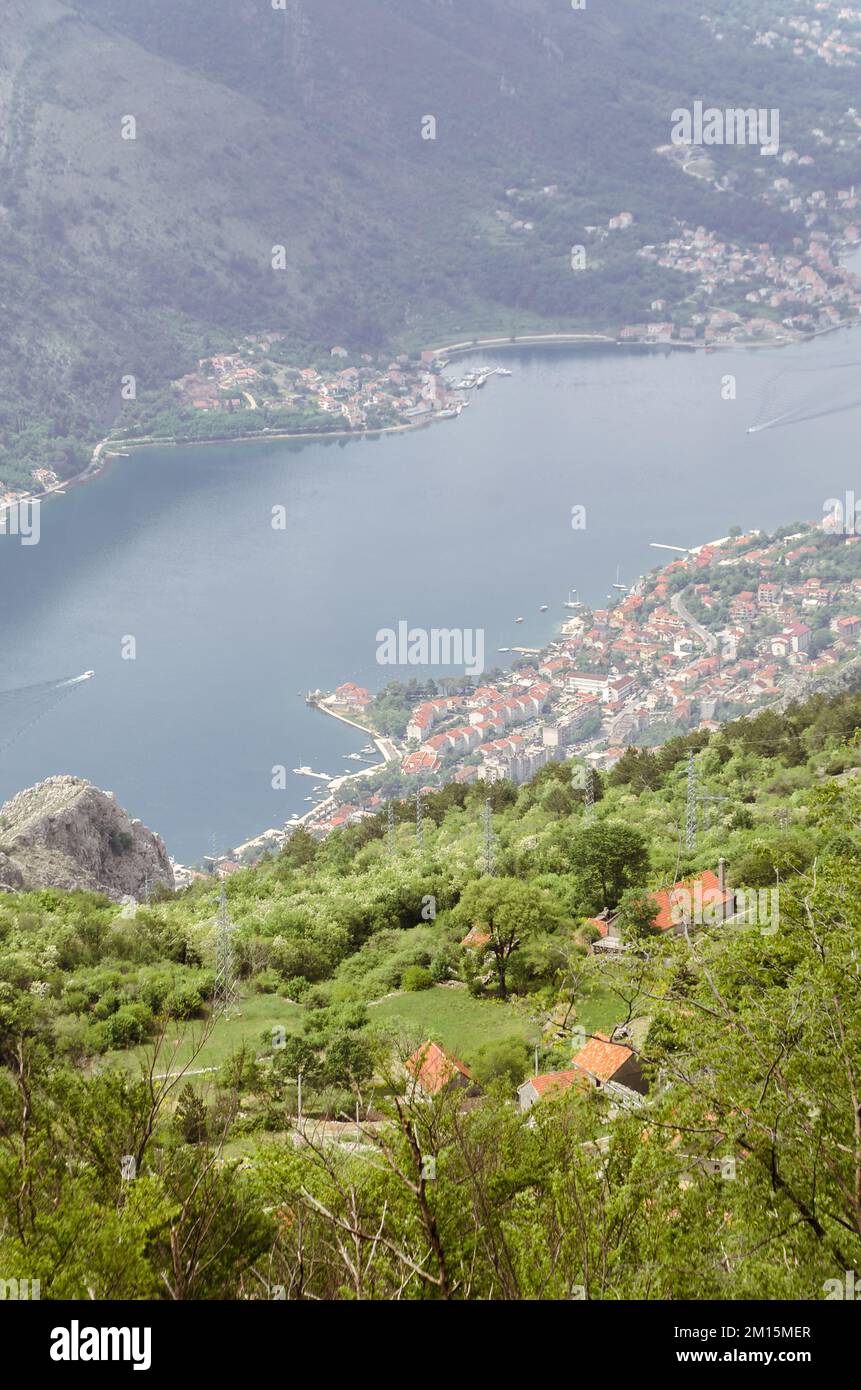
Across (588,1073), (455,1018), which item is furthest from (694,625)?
(588,1073)

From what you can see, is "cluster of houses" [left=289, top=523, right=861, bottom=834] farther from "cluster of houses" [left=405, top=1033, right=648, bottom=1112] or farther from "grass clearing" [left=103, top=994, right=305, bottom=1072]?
"cluster of houses" [left=405, top=1033, right=648, bottom=1112]

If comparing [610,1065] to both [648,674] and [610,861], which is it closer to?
[610,861]

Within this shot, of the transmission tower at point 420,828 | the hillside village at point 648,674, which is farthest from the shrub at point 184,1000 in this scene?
the hillside village at point 648,674

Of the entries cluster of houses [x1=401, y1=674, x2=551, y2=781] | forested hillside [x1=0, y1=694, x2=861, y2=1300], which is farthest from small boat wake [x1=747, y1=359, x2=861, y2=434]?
forested hillside [x1=0, y1=694, x2=861, y2=1300]

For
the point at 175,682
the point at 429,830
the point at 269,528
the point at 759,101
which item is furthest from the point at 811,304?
the point at 429,830

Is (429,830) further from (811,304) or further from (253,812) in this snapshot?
(811,304)

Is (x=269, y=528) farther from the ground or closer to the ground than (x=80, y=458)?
closer to the ground
